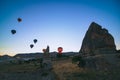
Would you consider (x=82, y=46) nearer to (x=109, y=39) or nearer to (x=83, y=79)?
(x=109, y=39)

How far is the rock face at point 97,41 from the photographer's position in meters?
45.8

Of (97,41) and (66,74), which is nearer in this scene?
(66,74)

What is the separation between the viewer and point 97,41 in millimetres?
47219

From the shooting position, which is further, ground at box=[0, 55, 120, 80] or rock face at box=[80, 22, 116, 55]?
rock face at box=[80, 22, 116, 55]

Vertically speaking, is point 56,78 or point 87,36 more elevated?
point 87,36

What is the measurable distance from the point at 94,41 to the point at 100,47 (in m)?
2.35

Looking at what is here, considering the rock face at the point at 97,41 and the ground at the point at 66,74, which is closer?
the ground at the point at 66,74

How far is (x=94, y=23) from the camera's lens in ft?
173

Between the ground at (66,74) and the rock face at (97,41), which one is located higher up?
the rock face at (97,41)

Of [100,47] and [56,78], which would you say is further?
[100,47]

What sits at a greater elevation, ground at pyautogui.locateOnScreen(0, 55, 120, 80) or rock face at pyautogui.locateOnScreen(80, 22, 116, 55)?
rock face at pyautogui.locateOnScreen(80, 22, 116, 55)

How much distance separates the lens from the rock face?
45.8 metres

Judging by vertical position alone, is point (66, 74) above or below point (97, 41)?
below

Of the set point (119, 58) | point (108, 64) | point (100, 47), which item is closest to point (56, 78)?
point (108, 64)
